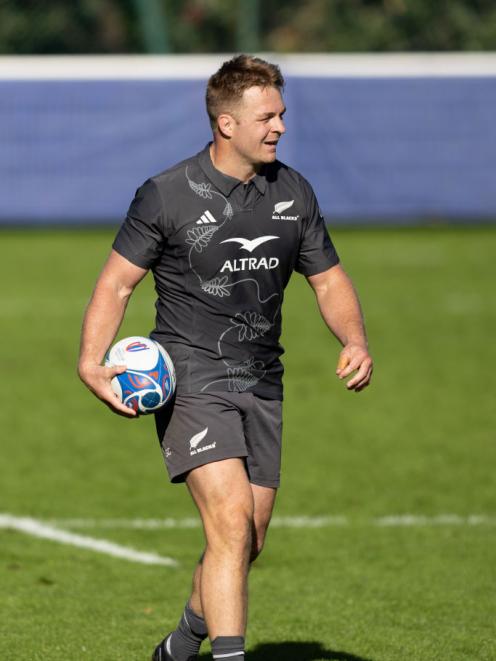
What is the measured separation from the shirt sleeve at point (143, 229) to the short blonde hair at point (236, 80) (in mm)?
442

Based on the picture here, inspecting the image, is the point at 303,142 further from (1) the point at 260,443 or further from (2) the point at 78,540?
(1) the point at 260,443

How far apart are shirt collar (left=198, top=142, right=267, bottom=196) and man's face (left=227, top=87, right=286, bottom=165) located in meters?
0.12


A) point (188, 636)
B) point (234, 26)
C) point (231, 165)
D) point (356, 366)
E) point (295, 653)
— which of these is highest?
point (234, 26)

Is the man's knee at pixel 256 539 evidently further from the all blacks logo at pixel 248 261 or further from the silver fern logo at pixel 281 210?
the silver fern logo at pixel 281 210

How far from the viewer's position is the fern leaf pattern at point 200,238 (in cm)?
581

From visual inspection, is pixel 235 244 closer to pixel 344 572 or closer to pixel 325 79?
pixel 344 572

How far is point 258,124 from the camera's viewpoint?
19.0ft

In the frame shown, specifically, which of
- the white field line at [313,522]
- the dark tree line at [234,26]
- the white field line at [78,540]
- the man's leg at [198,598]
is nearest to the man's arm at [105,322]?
the man's leg at [198,598]

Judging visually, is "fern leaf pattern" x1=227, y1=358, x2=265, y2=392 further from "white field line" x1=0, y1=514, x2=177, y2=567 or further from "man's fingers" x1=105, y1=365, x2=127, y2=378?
"white field line" x1=0, y1=514, x2=177, y2=567

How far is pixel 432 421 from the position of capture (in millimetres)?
12383

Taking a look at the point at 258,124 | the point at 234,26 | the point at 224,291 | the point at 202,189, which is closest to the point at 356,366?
the point at 224,291

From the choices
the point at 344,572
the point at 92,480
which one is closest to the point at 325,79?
the point at 92,480

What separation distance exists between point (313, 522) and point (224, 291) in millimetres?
3633

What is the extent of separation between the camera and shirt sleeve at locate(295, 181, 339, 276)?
239 inches
